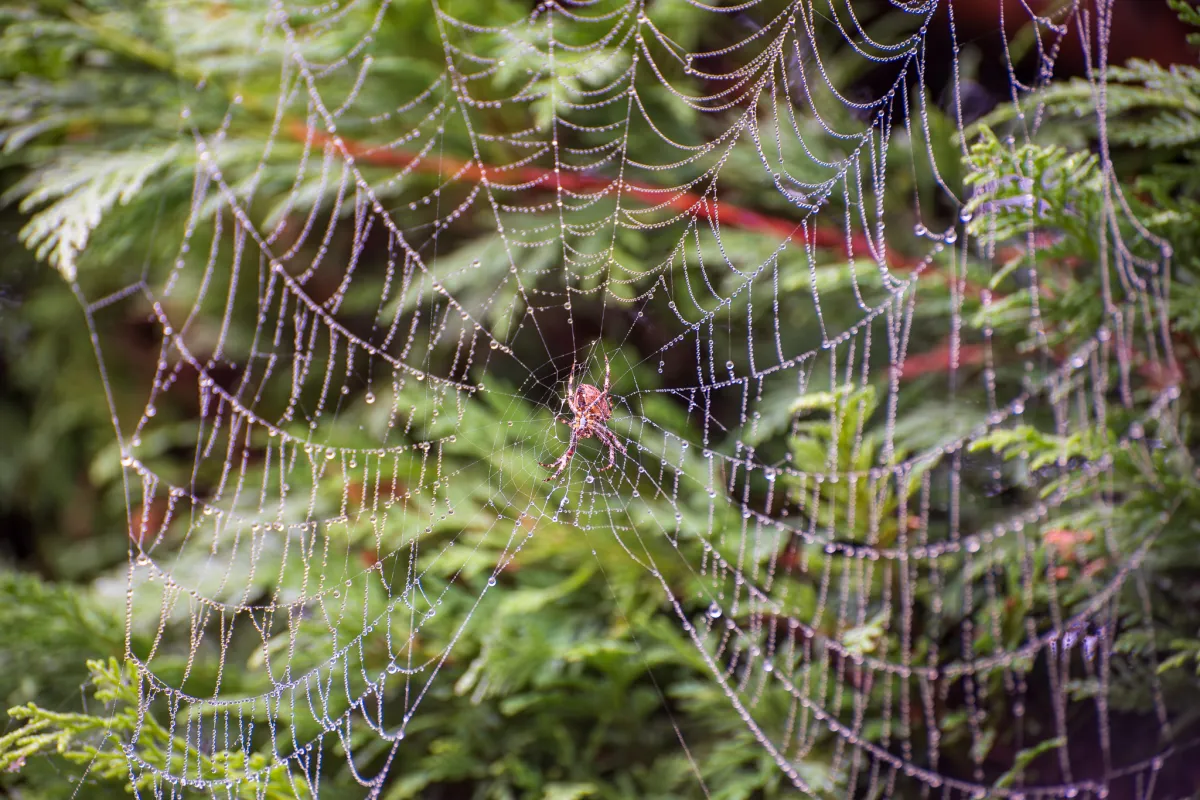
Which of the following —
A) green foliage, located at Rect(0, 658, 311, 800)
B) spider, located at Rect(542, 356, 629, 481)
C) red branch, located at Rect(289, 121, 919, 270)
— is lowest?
green foliage, located at Rect(0, 658, 311, 800)

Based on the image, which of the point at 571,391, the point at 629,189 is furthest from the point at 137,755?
the point at 629,189

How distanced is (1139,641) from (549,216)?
3.87 feet

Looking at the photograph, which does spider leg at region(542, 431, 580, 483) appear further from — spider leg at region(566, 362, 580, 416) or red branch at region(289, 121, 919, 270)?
red branch at region(289, 121, 919, 270)

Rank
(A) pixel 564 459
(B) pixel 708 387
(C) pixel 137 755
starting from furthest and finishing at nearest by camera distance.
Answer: (A) pixel 564 459 < (B) pixel 708 387 < (C) pixel 137 755

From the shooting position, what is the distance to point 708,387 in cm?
149

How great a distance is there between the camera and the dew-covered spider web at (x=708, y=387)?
4.17ft

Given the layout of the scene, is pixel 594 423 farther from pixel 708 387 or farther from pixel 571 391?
pixel 708 387

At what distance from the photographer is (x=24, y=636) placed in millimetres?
1423

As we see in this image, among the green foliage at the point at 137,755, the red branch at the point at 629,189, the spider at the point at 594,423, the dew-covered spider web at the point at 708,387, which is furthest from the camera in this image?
the spider at the point at 594,423

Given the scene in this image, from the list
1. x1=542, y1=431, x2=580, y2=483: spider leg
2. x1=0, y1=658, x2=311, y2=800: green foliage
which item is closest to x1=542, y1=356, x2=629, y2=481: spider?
x1=542, y1=431, x2=580, y2=483: spider leg

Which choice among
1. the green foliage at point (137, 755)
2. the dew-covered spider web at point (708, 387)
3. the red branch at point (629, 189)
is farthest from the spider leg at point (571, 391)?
the green foliage at point (137, 755)

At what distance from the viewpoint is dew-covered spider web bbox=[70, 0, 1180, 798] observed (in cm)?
127

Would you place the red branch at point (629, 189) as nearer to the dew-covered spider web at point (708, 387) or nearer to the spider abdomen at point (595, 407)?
the dew-covered spider web at point (708, 387)

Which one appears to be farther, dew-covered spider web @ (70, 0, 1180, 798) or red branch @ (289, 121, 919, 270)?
red branch @ (289, 121, 919, 270)
